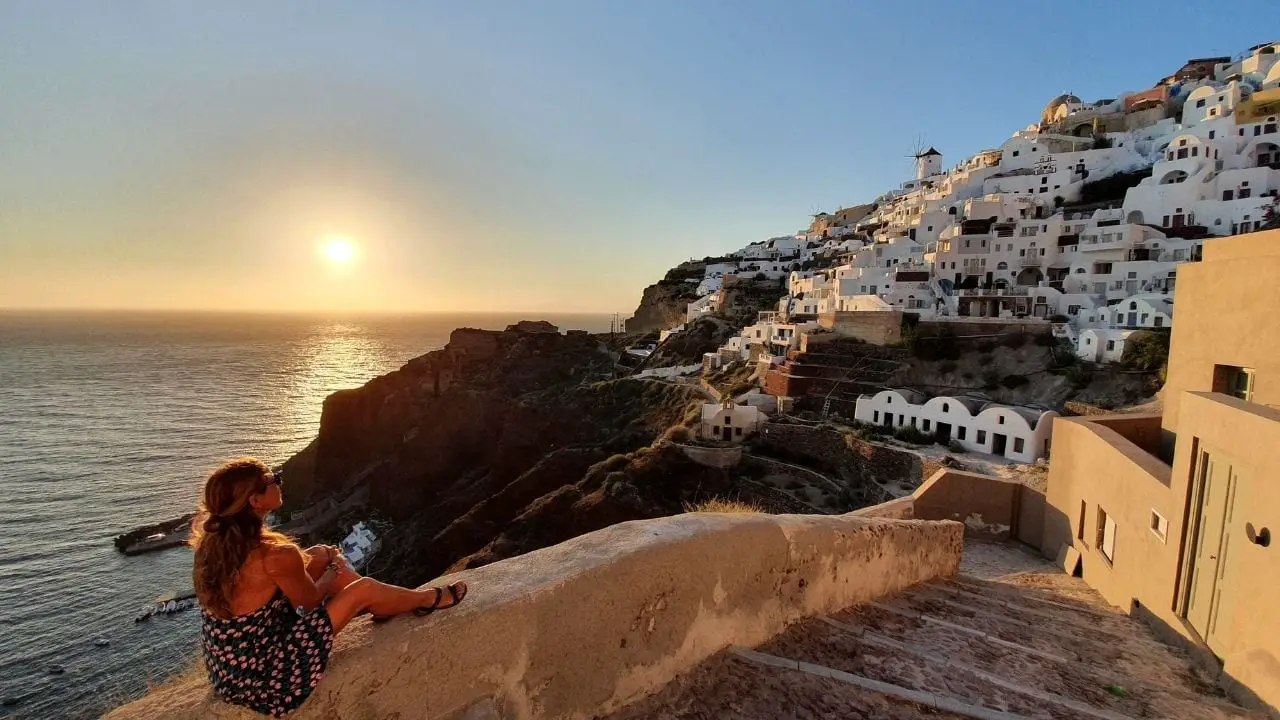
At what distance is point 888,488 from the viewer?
22594 mm

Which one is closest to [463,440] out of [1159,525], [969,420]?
[969,420]

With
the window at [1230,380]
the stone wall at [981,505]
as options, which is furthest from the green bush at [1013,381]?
the window at [1230,380]

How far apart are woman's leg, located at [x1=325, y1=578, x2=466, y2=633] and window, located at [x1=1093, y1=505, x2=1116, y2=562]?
7.16 meters

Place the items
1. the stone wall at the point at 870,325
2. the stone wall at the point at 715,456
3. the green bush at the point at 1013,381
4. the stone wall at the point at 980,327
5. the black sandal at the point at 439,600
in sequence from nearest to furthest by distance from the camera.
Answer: the black sandal at the point at 439,600, the stone wall at the point at 715,456, the green bush at the point at 1013,381, the stone wall at the point at 980,327, the stone wall at the point at 870,325

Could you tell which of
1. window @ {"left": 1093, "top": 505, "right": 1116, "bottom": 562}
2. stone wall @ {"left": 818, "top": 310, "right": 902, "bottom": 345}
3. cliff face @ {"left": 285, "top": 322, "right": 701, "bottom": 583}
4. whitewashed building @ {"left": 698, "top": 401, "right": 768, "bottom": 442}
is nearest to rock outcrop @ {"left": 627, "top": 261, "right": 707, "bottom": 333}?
cliff face @ {"left": 285, "top": 322, "right": 701, "bottom": 583}

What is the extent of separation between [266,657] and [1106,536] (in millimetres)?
8121

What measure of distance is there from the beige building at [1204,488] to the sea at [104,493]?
7.33m

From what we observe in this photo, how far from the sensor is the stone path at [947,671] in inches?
114

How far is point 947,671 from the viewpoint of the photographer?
3.41 meters

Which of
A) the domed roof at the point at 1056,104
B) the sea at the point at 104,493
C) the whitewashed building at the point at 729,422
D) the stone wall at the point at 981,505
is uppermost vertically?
the domed roof at the point at 1056,104

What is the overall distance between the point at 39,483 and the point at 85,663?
68.0 ft

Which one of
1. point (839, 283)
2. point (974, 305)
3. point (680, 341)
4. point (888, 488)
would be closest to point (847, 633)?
point (888, 488)

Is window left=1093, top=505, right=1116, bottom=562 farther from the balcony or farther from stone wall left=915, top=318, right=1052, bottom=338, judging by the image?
the balcony

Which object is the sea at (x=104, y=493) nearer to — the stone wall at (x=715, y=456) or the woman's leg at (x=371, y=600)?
the woman's leg at (x=371, y=600)
